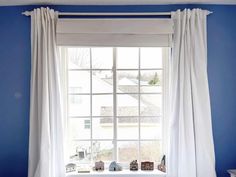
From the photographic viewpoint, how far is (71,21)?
280 cm

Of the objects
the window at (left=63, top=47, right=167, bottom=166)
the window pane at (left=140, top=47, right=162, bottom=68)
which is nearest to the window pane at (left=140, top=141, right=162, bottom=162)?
the window at (left=63, top=47, right=167, bottom=166)

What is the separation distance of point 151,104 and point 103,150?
0.67 metres

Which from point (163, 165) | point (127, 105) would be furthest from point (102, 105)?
point (163, 165)

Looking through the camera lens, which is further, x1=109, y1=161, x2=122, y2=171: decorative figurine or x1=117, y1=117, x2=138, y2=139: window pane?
x1=117, y1=117, x2=138, y2=139: window pane

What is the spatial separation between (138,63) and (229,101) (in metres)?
0.96

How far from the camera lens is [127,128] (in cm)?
306

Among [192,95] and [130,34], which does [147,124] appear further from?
[130,34]

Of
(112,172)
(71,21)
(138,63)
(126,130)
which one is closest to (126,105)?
(126,130)

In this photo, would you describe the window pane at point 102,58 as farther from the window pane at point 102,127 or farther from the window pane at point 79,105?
the window pane at point 102,127

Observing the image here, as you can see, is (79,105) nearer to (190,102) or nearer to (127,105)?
(127,105)

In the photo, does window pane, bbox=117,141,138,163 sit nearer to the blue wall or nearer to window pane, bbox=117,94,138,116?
window pane, bbox=117,94,138,116

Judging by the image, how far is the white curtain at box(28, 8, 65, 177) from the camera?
8.87 ft

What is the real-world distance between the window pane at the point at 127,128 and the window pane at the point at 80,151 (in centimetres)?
34

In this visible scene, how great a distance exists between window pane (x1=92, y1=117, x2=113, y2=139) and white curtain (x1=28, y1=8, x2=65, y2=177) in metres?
0.41
